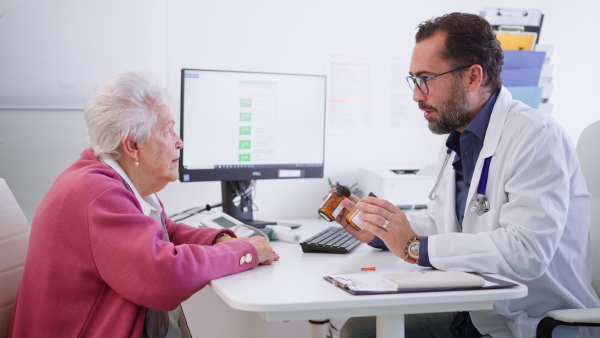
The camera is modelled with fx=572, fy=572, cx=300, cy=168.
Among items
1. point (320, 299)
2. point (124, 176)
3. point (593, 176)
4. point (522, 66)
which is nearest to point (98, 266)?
point (124, 176)

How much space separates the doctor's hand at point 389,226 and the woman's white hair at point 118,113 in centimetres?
59

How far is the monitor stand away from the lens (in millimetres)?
2133

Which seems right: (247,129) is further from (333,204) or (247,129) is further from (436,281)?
(436,281)

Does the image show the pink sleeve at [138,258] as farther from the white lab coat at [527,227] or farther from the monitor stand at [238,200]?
Answer: the monitor stand at [238,200]

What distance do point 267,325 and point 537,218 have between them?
1.40 meters

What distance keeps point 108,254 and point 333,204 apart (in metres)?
0.63

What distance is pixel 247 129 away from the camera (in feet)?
6.88

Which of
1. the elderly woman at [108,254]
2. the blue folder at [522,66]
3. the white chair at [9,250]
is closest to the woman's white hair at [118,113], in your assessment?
the elderly woman at [108,254]

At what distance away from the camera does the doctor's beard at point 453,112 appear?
1.64 metres

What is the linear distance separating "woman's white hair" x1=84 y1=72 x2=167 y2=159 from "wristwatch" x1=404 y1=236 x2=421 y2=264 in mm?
700

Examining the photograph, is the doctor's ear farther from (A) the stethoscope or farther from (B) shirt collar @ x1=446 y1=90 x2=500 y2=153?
Answer: (A) the stethoscope

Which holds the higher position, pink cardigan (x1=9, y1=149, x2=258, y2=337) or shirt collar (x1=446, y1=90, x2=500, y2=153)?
shirt collar (x1=446, y1=90, x2=500, y2=153)

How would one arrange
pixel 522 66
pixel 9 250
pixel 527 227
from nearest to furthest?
pixel 527 227 → pixel 9 250 → pixel 522 66

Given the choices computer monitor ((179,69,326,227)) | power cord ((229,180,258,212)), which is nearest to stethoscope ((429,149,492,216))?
computer monitor ((179,69,326,227))
